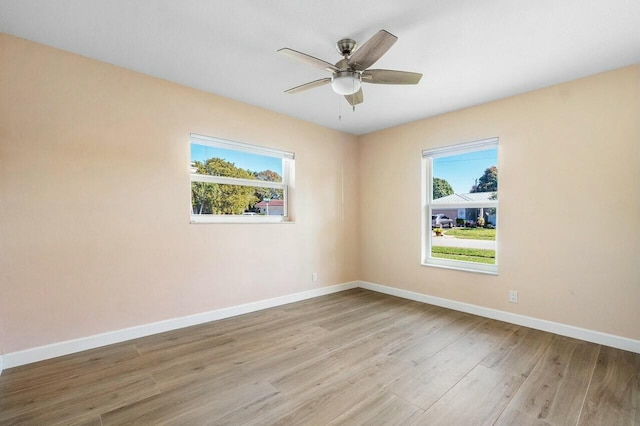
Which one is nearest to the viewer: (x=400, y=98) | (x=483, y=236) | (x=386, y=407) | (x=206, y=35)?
(x=386, y=407)

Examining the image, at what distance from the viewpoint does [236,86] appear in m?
3.17

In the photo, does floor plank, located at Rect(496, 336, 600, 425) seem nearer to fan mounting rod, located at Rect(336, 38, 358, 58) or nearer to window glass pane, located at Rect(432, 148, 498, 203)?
window glass pane, located at Rect(432, 148, 498, 203)

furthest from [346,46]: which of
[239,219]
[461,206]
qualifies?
[461,206]

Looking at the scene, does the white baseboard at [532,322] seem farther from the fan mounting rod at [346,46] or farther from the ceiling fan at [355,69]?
the fan mounting rod at [346,46]

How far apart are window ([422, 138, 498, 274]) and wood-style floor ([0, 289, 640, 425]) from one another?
101 cm

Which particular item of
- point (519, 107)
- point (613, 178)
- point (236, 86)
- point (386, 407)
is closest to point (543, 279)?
point (613, 178)

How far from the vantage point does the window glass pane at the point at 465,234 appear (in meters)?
3.62

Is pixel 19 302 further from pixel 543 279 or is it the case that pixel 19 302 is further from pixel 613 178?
pixel 613 178

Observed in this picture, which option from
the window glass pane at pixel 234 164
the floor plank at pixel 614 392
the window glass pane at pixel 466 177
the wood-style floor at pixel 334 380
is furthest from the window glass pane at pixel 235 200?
the floor plank at pixel 614 392

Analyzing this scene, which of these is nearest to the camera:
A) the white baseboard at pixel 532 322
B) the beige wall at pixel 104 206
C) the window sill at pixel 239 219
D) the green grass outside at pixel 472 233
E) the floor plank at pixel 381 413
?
the floor plank at pixel 381 413

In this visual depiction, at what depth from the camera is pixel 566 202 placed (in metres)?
2.95

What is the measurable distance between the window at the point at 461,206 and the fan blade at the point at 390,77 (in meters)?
1.80

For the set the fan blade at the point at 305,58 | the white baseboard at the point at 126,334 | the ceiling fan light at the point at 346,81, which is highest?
the fan blade at the point at 305,58

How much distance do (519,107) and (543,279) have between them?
1.86 metres
